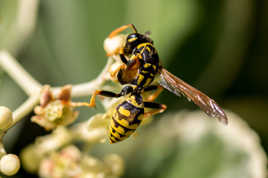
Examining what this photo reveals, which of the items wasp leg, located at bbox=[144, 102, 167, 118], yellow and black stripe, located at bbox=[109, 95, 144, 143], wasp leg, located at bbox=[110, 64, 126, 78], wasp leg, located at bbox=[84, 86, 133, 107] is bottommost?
wasp leg, located at bbox=[144, 102, 167, 118]

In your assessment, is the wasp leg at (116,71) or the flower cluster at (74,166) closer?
the wasp leg at (116,71)

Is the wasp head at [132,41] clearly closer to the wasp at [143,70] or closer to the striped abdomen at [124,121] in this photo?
the wasp at [143,70]

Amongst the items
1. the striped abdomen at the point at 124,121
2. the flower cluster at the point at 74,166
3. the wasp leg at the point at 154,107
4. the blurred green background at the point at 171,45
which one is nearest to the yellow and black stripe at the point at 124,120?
the striped abdomen at the point at 124,121

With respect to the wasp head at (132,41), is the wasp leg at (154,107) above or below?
below

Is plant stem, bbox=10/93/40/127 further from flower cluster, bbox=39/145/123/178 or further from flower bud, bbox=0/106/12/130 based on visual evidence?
flower cluster, bbox=39/145/123/178

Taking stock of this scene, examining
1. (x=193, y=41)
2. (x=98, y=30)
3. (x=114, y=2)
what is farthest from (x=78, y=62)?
(x=193, y=41)

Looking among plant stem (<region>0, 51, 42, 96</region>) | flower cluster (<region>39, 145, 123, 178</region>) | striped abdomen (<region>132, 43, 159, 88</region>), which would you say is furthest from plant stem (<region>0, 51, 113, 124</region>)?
flower cluster (<region>39, 145, 123, 178</region>)
